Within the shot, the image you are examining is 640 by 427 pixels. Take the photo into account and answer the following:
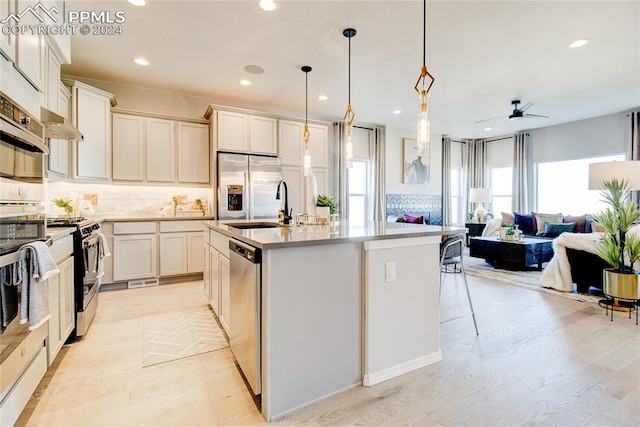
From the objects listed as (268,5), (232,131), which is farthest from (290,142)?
(268,5)

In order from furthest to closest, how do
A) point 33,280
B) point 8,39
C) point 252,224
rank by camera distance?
point 252,224, point 8,39, point 33,280

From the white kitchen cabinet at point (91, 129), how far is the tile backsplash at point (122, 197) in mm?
405

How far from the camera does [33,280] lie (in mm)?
1581

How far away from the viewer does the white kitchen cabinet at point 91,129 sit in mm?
3691

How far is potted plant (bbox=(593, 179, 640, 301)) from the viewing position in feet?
9.85

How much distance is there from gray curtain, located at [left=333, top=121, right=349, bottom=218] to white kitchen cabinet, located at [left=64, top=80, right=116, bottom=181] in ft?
12.7

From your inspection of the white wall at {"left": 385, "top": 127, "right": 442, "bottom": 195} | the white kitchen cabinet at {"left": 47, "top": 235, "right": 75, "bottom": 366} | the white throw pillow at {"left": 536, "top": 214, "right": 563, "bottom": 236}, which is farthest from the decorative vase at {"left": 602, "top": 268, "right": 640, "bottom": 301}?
the white kitchen cabinet at {"left": 47, "top": 235, "right": 75, "bottom": 366}

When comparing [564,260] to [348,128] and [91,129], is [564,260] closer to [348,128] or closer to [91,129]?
[348,128]

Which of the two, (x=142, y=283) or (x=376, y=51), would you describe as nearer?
(x=376, y=51)

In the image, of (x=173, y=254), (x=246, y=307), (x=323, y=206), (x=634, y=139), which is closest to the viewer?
(x=246, y=307)

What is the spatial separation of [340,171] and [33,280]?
5.20 meters

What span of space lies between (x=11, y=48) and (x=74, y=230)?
1.30m

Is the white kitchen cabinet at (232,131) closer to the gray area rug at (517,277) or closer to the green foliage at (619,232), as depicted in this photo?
the gray area rug at (517,277)

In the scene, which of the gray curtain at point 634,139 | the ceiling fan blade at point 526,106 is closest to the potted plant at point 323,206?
the ceiling fan blade at point 526,106
